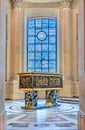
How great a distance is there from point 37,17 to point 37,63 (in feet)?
7.52

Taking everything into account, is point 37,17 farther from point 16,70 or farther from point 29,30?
point 16,70

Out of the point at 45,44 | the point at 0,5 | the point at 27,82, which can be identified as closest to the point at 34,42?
the point at 45,44

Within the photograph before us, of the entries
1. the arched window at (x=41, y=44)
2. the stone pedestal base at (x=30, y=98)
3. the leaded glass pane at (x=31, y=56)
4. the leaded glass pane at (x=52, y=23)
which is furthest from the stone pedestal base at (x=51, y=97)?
the leaded glass pane at (x=52, y=23)

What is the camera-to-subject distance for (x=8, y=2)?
43.1 ft

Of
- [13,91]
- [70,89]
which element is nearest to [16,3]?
[13,91]

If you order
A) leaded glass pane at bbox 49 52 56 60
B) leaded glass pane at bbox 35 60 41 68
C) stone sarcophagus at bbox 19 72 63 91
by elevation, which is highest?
leaded glass pane at bbox 49 52 56 60

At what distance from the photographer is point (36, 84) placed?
8570mm

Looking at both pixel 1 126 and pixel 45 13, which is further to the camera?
pixel 45 13

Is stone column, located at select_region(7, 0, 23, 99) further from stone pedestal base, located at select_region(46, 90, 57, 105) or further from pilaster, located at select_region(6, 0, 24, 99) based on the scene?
stone pedestal base, located at select_region(46, 90, 57, 105)

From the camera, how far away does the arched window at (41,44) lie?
14008mm

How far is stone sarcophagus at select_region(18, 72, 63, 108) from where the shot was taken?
8430 mm

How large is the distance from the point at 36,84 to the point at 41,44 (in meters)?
5.71

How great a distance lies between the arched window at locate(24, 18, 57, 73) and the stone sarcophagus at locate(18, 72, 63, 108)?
449 centimetres

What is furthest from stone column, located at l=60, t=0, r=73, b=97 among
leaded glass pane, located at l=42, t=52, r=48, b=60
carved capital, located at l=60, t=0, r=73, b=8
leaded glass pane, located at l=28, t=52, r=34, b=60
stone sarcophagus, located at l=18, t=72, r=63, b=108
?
stone sarcophagus, located at l=18, t=72, r=63, b=108
